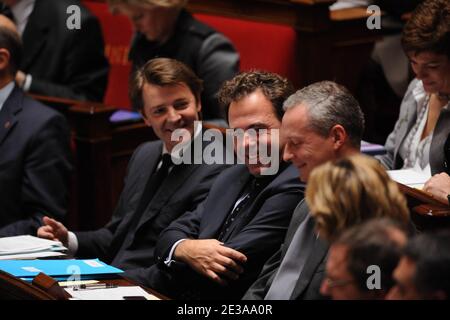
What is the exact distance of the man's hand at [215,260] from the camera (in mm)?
2074

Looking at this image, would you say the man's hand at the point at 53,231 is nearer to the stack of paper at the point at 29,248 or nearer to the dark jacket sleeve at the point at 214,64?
Result: the stack of paper at the point at 29,248

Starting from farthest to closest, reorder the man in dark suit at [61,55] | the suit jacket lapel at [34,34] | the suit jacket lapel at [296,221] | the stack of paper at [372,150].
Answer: the suit jacket lapel at [34,34], the man in dark suit at [61,55], the stack of paper at [372,150], the suit jacket lapel at [296,221]

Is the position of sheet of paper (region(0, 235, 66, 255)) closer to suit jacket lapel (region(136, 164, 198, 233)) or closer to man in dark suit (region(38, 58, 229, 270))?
man in dark suit (region(38, 58, 229, 270))

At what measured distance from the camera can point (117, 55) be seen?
3.92 m

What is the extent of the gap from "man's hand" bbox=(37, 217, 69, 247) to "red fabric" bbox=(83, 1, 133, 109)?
1.35m

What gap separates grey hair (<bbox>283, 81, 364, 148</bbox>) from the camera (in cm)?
195

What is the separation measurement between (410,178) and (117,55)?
1.90 metres

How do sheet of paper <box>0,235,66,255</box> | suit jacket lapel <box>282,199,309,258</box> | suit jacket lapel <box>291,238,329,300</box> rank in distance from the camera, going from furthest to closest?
1. sheet of paper <box>0,235,66,255</box>
2. suit jacket lapel <box>282,199,309,258</box>
3. suit jacket lapel <box>291,238,329,300</box>

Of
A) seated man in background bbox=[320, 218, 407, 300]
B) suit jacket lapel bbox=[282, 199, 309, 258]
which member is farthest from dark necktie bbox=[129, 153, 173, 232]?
seated man in background bbox=[320, 218, 407, 300]

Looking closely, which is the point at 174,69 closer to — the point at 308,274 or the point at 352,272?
the point at 308,274

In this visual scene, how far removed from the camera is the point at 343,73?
11.9 ft

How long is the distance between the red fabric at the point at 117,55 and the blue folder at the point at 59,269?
66.5 inches

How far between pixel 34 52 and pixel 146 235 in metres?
1.30

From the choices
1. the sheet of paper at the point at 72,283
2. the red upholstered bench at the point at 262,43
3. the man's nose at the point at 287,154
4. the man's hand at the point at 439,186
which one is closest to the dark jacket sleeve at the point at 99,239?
the sheet of paper at the point at 72,283
